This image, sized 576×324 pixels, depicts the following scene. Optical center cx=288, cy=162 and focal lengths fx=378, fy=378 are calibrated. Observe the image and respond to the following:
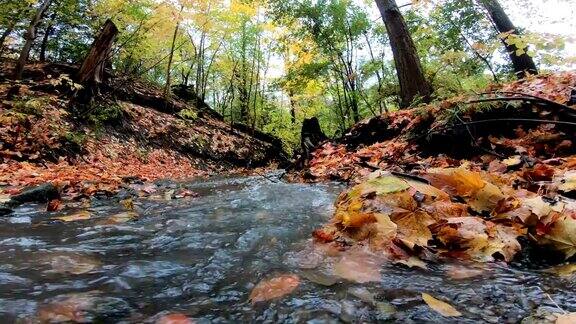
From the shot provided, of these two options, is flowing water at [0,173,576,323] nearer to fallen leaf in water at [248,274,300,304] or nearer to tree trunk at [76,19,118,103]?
fallen leaf in water at [248,274,300,304]

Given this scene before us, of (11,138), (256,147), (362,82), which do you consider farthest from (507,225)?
(362,82)

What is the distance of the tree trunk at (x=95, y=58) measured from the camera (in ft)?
28.7

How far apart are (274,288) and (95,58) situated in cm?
921

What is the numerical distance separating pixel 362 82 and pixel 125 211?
16.6m

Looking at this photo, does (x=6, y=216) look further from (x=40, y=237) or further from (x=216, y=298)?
(x=216, y=298)

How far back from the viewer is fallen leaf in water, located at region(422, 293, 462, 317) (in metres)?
1.17

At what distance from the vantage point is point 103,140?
9.13m

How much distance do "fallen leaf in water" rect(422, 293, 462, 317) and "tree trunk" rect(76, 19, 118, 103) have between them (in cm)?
939

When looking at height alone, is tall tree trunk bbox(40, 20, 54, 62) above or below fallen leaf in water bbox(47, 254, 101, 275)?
above

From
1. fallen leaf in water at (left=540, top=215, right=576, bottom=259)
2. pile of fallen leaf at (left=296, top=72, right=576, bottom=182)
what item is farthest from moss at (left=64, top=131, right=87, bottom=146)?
fallen leaf in water at (left=540, top=215, right=576, bottom=259)

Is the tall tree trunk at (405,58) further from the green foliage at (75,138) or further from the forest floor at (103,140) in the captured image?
the green foliage at (75,138)

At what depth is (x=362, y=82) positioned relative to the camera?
1853cm

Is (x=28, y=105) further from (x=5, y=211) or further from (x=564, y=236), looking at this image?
(x=564, y=236)

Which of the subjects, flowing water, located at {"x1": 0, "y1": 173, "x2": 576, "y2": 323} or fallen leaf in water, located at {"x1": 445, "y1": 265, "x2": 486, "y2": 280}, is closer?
flowing water, located at {"x1": 0, "y1": 173, "x2": 576, "y2": 323}
